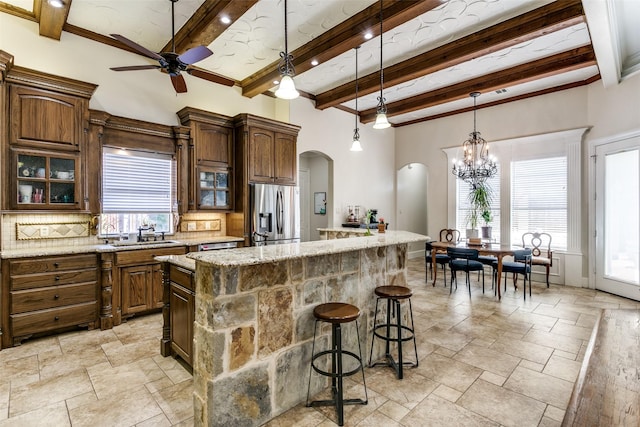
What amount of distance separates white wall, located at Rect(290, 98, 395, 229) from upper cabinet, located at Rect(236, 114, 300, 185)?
0.72 m

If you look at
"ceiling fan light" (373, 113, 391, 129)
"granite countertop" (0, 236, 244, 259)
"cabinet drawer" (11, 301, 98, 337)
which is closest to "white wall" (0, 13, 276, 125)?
"granite countertop" (0, 236, 244, 259)

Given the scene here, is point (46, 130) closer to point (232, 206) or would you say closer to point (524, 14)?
point (232, 206)

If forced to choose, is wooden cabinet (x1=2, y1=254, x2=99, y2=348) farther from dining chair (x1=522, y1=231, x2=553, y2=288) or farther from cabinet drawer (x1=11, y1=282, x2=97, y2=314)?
dining chair (x1=522, y1=231, x2=553, y2=288)

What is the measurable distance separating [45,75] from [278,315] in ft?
11.4

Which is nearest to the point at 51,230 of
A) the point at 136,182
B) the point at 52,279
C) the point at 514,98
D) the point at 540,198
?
the point at 52,279

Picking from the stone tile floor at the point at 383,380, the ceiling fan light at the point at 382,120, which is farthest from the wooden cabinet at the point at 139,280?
the ceiling fan light at the point at 382,120

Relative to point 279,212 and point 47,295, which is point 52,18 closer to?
point 47,295

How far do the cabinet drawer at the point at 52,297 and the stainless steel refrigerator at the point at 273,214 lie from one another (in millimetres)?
2093

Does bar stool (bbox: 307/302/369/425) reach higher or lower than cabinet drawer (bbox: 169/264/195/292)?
lower

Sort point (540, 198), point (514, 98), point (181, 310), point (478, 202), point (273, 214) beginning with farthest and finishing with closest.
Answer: point (478, 202), point (514, 98), point (540, 198), point (273, 214), point (181, 310)

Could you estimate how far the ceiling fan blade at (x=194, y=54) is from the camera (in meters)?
2.91

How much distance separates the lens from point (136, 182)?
4312 mm

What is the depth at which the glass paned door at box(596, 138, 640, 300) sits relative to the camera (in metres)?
4.62

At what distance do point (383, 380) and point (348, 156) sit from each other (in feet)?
16.9
